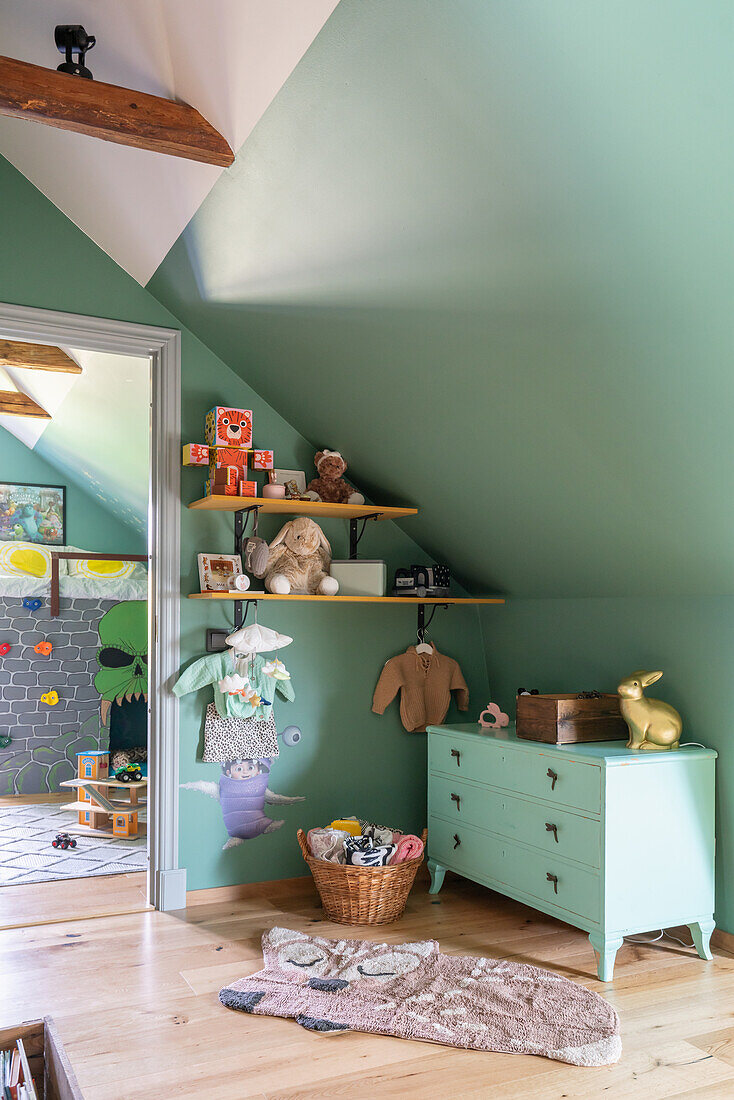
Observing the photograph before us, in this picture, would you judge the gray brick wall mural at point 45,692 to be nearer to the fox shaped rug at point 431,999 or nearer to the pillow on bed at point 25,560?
the pillow on bed at point 25,560

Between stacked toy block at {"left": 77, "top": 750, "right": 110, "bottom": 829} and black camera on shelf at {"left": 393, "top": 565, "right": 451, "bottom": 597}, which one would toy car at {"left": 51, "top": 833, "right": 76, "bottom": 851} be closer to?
stacked toy block at {"left": 77, "top": 750, "right": 110, "bottom": 829}

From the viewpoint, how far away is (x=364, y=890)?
3129mm

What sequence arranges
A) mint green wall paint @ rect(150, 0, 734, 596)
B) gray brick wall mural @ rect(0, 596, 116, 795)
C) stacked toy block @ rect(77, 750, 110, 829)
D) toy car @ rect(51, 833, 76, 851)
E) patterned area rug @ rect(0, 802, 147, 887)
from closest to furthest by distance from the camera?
mint green wall paint @ rect(150, 0, 734, 596) < patterned area rug @ rect(0, 802, 147, 887) < toy car @ rect(51, 833, 76, 851) < stacked toy block @ rect(77, 750, 110, 829) < gray brick wall mural @ rect(0, 596, 116, 795)

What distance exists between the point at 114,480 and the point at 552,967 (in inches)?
155

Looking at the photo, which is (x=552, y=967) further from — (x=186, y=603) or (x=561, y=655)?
(x=186, y=603)

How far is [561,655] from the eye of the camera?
3652 mm

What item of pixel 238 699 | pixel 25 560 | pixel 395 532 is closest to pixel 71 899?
pixel 238 699

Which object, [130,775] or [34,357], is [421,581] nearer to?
[34,357]

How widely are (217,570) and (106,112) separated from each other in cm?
171

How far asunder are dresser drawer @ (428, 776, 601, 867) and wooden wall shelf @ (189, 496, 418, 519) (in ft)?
3.70

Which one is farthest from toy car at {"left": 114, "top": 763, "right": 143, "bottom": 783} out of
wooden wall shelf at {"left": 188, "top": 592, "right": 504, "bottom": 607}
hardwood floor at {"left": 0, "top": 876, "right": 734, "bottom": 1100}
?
wooden wall shelf at {"left": 188, "top": 592, "right": 504, "bottom": 607}

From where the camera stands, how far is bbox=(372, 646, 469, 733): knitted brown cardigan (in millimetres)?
3857

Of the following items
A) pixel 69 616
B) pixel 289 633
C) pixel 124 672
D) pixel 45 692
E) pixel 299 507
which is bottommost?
pixel 45 692

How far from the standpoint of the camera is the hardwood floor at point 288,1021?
2090 millimetres
